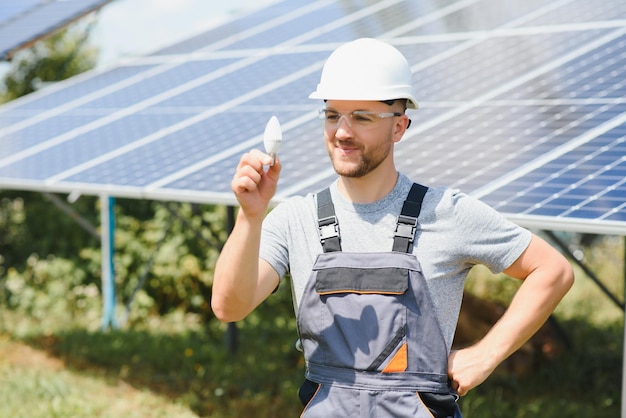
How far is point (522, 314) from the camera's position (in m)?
2.68

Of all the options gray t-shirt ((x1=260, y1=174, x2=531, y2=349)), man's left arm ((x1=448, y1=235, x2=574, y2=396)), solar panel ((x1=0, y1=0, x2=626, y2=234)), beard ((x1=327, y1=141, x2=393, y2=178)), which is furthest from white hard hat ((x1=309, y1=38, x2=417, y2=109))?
solar panel ((x1=0, y1=0, x2=626, y2=234))

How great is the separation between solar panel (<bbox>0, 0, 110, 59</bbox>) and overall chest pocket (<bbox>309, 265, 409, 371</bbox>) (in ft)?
20.3

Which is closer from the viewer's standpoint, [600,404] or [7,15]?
[600,404]

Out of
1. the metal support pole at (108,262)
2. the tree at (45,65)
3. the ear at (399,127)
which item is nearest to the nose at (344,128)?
the ear at (399,127)

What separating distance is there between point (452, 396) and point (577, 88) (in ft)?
10.2

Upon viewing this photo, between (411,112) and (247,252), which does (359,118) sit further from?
(411,112)

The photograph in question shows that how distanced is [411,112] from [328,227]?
10.5ft

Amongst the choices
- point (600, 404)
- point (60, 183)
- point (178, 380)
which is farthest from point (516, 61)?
point (178, 380)

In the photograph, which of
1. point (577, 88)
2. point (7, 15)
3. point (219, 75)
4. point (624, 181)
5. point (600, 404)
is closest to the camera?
point (624, 181)

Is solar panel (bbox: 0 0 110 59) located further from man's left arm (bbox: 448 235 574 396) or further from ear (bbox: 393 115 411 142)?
man's left arm (bbox: 448 235 574 396)

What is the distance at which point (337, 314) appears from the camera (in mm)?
2594

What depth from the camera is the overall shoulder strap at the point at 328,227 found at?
8.65 ft

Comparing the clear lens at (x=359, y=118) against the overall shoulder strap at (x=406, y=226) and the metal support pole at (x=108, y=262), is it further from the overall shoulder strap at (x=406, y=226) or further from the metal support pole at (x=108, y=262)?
the metal support pole at (x=108, y=262)

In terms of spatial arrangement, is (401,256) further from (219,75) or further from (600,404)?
(219,75)
